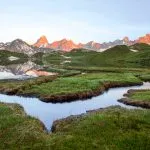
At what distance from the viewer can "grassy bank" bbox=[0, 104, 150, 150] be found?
30.5 m

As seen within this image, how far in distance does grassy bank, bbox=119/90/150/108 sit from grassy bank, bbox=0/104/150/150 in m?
16.0

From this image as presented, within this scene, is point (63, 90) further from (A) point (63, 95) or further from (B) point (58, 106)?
(B) point (58, 106)

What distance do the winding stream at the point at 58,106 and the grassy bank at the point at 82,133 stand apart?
6.64 meters

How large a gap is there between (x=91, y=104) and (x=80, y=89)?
33.4 feet

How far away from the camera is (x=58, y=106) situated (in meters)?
58.1

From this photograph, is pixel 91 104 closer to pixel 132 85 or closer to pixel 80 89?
pixel 80 89

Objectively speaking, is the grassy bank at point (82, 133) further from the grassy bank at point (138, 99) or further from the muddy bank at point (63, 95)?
the muddy bank at point (63, 95)

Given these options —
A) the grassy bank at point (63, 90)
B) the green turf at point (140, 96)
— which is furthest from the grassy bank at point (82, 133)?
the grassy bank at point (63, 90)

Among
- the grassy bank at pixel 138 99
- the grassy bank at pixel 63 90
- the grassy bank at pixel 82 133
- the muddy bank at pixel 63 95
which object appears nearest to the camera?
the grassy bank at pixel 82 133

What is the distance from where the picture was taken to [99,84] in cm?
7894

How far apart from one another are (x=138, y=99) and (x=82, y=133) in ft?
91.9

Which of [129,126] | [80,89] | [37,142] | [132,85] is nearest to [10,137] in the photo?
[37,142]

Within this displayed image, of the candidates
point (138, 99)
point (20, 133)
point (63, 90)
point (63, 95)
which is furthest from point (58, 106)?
point (20, 133)

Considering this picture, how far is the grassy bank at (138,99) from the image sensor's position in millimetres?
56706
